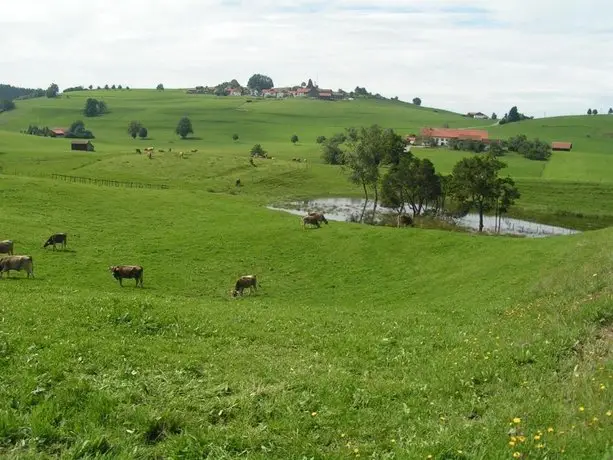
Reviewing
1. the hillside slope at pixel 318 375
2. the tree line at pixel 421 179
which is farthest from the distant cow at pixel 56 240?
the tree line at pixel 421 179

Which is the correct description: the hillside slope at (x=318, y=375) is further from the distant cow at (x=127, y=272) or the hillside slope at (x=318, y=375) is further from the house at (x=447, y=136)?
the house at (x=447, y=136)

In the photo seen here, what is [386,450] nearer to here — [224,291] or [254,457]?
[254,457]

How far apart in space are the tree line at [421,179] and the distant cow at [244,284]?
142 ft

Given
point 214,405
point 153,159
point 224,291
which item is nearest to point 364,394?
point 214,405

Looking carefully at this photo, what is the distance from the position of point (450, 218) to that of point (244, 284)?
5753 centimetres

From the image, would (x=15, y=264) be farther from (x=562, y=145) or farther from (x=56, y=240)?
(x=562, y=145)

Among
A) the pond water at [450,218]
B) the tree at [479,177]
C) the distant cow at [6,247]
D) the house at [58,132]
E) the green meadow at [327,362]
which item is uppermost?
the house at [58,132]

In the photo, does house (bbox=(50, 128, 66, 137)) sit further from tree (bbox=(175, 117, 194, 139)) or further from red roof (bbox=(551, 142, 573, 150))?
red roof (bbox=(551, 142, 573, 150))

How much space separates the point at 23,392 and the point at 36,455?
7.73ft

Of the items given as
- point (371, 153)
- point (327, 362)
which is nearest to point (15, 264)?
point (327, 362)

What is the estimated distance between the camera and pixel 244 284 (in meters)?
34.9

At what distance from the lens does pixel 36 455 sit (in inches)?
320

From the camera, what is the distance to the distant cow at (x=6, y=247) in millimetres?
38906

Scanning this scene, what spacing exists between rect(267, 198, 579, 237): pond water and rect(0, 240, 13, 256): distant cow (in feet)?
146
